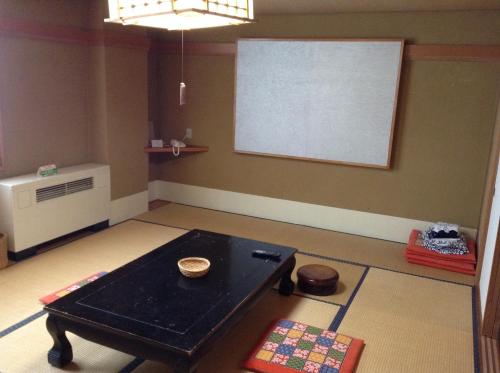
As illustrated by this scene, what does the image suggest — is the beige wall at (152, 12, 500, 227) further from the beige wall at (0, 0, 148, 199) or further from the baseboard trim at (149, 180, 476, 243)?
the beige wall at (0, 0, 148, 199)

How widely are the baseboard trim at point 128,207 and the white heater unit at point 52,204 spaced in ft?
0.44

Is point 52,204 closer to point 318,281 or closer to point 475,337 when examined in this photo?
point 318,281

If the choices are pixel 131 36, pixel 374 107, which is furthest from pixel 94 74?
pixel 374 107

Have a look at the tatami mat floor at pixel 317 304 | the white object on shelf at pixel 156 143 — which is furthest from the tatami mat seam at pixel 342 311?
the white object on shelf at pixel 156 143

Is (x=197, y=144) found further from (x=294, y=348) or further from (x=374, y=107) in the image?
(x=294, y=348)

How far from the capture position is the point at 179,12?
1.82 meters

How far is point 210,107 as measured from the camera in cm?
531

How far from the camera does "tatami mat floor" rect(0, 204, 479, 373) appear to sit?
2537mm

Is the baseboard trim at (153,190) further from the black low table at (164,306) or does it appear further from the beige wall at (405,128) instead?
the black low table at (164,306)

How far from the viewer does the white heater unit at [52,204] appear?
366cm

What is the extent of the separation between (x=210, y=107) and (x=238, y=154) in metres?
0.65

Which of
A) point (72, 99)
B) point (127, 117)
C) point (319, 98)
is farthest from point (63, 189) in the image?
point (319, 98)

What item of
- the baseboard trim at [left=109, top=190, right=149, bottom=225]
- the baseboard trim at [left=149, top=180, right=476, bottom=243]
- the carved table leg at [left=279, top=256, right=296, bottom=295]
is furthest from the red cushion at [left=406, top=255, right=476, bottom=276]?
the baseboard trim at [left=109, top=190, right=149, bottom=225]

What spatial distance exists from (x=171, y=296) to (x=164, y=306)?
0.11 m
